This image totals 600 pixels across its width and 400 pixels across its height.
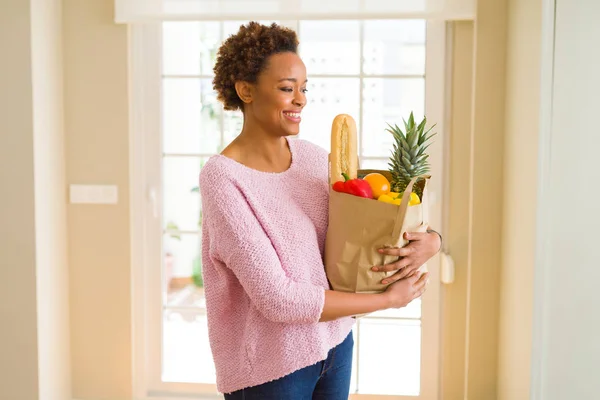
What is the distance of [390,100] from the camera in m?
3.18

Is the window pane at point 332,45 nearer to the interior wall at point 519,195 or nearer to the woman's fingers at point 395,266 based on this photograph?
the interior wall at point 519,195

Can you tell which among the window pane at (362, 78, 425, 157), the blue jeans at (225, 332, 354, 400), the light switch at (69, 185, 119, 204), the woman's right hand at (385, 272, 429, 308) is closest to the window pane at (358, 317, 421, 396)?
the window pane at (362, 78, 425, 157)

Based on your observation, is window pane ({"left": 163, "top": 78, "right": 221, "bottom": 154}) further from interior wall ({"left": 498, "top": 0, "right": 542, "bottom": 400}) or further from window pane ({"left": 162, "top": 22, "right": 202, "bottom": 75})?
interior wall ({"left": 498, "top": 0, "right": 542, "bottom": 400})

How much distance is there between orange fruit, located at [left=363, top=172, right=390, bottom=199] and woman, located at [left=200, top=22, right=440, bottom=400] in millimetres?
124

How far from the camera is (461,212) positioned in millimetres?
3143

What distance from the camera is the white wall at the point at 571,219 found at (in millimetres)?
2480

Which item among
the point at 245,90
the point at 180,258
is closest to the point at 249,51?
the point at 245,90

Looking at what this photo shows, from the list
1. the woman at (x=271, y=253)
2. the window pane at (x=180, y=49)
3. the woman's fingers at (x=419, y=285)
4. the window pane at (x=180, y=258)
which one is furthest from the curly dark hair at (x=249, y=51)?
the window pane at (x=180, y=258)

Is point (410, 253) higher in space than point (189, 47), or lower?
lower

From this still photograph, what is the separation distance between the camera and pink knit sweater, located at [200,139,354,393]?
1.46 meters

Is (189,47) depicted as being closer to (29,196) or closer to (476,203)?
(29,196)

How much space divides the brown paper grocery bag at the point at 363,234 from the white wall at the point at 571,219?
117 cm

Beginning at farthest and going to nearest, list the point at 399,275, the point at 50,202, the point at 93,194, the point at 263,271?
the point at 93,194, the point at 50,202, the point at 399,275, the point at 263,271

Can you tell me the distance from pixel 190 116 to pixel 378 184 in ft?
6.37
